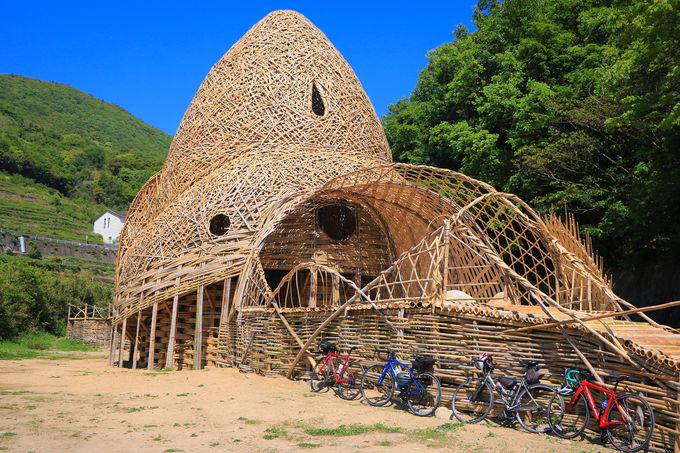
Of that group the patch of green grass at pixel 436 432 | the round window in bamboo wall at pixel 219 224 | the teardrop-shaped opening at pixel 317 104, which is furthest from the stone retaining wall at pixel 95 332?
the patch of green grass at pixel 436 432

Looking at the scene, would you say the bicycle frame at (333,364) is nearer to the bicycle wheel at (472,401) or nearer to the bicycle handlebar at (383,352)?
the bicycle handlebar at (383,352)

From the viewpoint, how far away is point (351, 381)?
8.92m

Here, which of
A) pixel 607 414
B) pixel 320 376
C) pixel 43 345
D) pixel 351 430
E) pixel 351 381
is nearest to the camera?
pixel 607 414

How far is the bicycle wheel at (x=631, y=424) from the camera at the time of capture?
5805 mm

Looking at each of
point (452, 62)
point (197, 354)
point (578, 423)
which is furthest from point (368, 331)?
point (452, 62)

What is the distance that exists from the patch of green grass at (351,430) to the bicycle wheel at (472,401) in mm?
1004

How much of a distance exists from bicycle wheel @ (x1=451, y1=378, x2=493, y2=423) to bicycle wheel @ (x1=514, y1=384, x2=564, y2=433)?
0.34 m

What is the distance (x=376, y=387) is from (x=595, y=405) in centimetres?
319

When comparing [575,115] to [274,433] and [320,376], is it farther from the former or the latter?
[274,433]

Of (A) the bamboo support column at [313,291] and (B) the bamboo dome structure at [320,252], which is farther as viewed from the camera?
(A) the bamboo support column at [313,291]

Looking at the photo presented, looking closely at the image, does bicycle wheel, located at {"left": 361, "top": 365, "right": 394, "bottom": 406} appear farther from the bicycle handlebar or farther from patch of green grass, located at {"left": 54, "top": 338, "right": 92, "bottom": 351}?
patch of green grass, located at {"left": 54, "top": 338, "right": 92, "bottom": 351}

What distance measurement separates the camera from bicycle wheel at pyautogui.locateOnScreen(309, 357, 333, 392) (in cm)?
931

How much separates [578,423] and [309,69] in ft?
39.3

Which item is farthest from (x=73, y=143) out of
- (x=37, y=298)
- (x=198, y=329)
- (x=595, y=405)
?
(x=595, y=405)
